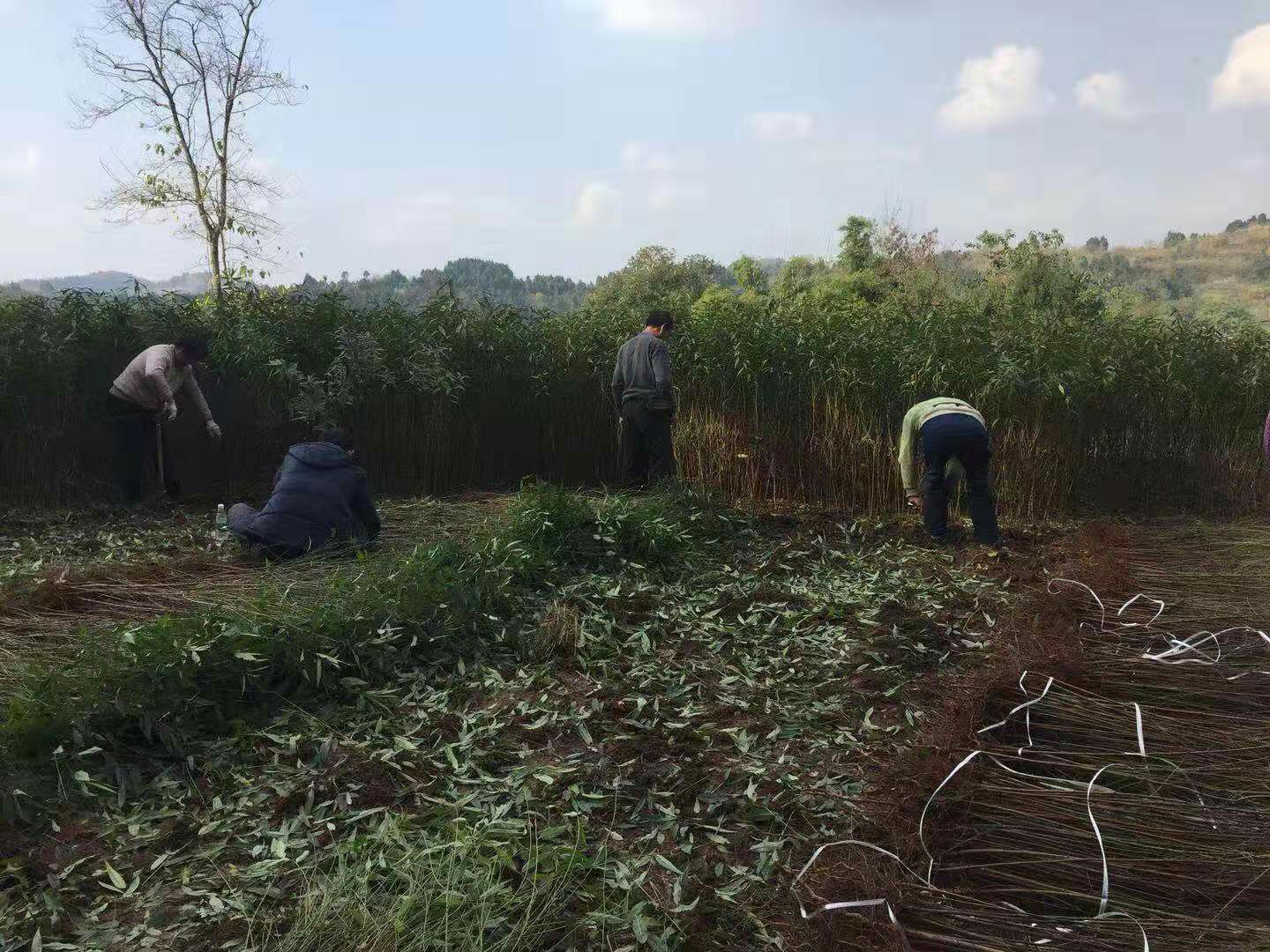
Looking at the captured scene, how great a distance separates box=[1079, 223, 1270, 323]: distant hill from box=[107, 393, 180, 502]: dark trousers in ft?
168

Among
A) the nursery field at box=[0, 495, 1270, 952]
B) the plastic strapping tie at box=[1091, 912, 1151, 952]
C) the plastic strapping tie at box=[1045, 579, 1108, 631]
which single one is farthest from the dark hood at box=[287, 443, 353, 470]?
the plastic strapping tie at box=[1091, 912, 1151, 952]

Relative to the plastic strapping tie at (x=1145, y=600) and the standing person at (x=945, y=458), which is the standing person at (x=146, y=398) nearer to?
the standing person at (x=945, y=458)

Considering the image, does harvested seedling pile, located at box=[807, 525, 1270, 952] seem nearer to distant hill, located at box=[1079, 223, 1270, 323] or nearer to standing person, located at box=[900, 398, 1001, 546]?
standing person, located at box=[900, 398, 1001, 546]

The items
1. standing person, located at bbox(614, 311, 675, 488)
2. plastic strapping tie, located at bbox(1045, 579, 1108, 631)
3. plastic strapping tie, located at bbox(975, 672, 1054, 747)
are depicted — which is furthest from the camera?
standing person, located at bbox(614, 311, 675, 488)

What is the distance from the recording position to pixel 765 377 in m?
7.27

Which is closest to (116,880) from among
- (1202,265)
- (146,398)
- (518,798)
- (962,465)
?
(518,798)

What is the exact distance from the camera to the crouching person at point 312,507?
462 cm

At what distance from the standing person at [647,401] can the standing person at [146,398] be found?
111 inches

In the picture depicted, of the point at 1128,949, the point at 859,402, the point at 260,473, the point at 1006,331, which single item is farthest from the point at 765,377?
the point at 1128,949

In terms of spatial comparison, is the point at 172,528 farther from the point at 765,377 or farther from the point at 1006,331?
the point at 1006,331

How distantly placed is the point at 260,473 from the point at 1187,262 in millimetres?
73933

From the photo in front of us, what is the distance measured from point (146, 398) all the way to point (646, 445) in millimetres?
3467

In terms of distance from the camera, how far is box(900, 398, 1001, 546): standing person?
17.9 feet

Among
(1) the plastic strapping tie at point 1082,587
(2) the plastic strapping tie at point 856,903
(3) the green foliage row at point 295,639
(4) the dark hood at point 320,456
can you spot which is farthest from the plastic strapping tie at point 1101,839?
(4) the dark hood at point 320,456
